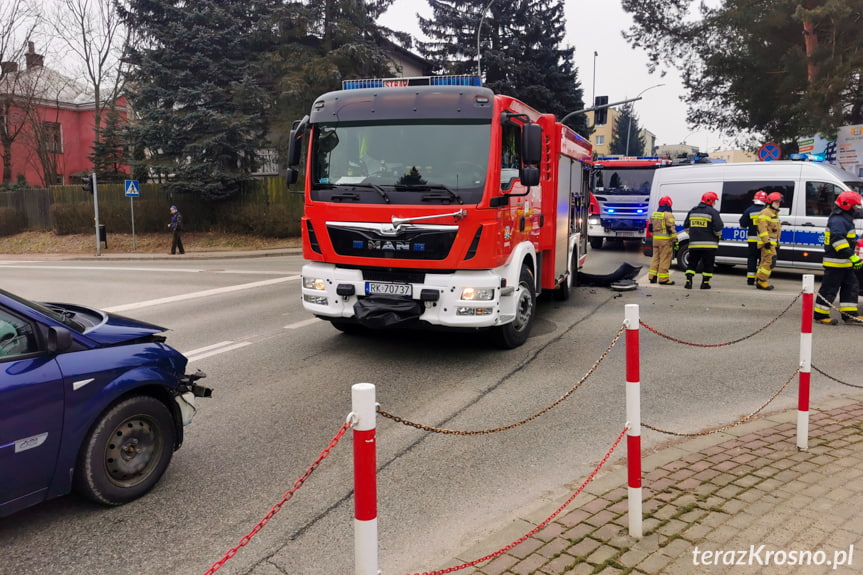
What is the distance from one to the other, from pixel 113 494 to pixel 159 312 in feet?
25.5

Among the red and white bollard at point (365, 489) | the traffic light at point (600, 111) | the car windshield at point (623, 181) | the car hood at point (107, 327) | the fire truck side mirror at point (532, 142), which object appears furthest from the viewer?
the traffic light at point (600, 111)

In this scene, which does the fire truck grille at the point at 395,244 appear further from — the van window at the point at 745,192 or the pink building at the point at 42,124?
the pink building at the point at 42,124

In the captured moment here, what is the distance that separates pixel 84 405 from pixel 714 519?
3.56 meters

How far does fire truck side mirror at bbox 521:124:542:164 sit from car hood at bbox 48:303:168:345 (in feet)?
14.1

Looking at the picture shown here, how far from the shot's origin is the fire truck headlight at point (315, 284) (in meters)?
7.25

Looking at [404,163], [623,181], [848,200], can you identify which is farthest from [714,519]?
[623,181]

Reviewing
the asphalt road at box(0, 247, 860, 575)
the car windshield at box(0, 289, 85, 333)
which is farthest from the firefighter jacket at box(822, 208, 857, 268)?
the car windshield at box(0, 289, 85, 333)

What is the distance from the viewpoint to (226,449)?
16.0 feet

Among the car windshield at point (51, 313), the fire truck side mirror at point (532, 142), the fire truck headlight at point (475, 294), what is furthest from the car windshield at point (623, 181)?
the car windshield at point (51, 313)

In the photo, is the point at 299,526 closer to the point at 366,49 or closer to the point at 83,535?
the point at 83,535

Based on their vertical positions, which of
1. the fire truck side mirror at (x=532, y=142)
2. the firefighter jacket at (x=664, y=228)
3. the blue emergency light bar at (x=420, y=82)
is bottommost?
the firefighter jacket at (x=664, y=228)

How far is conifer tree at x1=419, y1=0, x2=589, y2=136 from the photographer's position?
118ft

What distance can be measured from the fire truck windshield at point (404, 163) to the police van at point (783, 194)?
8218 millimetres

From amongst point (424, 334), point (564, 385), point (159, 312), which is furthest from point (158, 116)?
point (564, 385)
